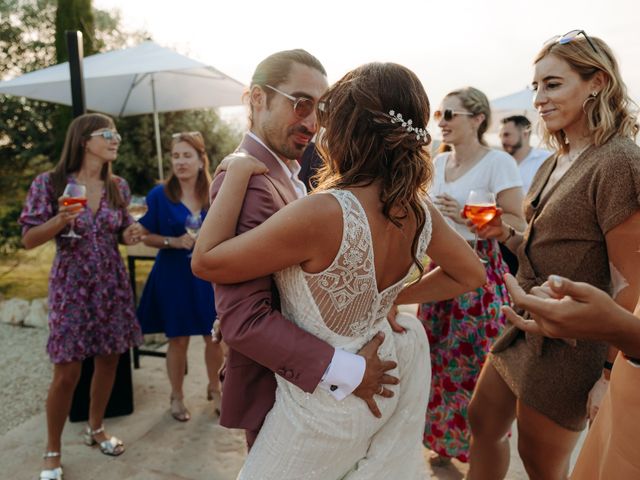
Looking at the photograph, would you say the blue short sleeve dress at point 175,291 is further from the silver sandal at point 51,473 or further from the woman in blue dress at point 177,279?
the silver sandal at point 51,473

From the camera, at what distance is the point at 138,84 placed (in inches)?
291

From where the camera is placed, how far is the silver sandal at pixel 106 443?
11.6ft

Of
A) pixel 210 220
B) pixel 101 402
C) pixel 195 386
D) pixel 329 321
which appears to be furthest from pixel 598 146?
pixel 195 386

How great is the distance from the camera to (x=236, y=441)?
3.79 metres

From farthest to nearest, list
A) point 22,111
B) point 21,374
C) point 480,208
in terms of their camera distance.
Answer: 1. point 22,111
2. point 21,374
3. point 480,208

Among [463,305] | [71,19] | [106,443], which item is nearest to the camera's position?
[463,305]

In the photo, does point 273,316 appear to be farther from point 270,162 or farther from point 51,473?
point 51,473

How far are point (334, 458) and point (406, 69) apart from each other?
1219mm

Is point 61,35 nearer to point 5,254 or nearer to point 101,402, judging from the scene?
point 5,254

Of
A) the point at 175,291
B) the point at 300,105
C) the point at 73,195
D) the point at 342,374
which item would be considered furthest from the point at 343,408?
the point at 175,291

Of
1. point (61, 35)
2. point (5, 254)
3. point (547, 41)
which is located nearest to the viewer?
point (547, 41)

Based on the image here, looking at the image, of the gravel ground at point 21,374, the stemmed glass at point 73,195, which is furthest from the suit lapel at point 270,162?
the gravel ground at point 21,374

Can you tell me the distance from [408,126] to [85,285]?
275 cm

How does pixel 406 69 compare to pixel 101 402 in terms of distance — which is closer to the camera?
pixel 406 69
